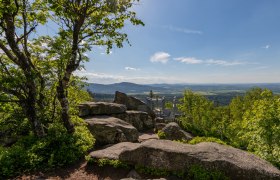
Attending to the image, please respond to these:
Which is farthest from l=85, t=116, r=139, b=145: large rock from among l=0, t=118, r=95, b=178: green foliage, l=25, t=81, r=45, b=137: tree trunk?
l=25, t=81, r=45, b=137: tree trunk

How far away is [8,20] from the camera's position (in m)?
12.6

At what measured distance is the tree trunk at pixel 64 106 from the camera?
14.5m

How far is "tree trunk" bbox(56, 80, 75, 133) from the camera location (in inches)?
570

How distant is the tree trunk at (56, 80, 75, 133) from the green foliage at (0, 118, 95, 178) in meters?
0.43

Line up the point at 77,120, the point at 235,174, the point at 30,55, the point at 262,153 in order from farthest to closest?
the point at 77,120, the point at 30,55, the point at 262,153, the point at 235,174

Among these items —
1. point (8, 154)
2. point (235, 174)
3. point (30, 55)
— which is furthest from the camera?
point (30, 55)

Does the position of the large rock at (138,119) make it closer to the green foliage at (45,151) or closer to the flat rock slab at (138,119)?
the flat rock slab at (138,119)

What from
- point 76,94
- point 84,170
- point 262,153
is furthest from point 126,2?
point 262,153

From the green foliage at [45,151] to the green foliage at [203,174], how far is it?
741 centimetres

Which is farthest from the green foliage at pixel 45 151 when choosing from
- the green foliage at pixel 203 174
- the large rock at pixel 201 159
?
the green foliage at pixel 203 174

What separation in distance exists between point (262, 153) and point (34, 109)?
1477 centimetres

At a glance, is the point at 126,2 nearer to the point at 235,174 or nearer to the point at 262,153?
the point at 235,174

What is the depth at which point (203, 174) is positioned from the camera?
9922mm

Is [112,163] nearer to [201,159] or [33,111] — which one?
[201,159]
